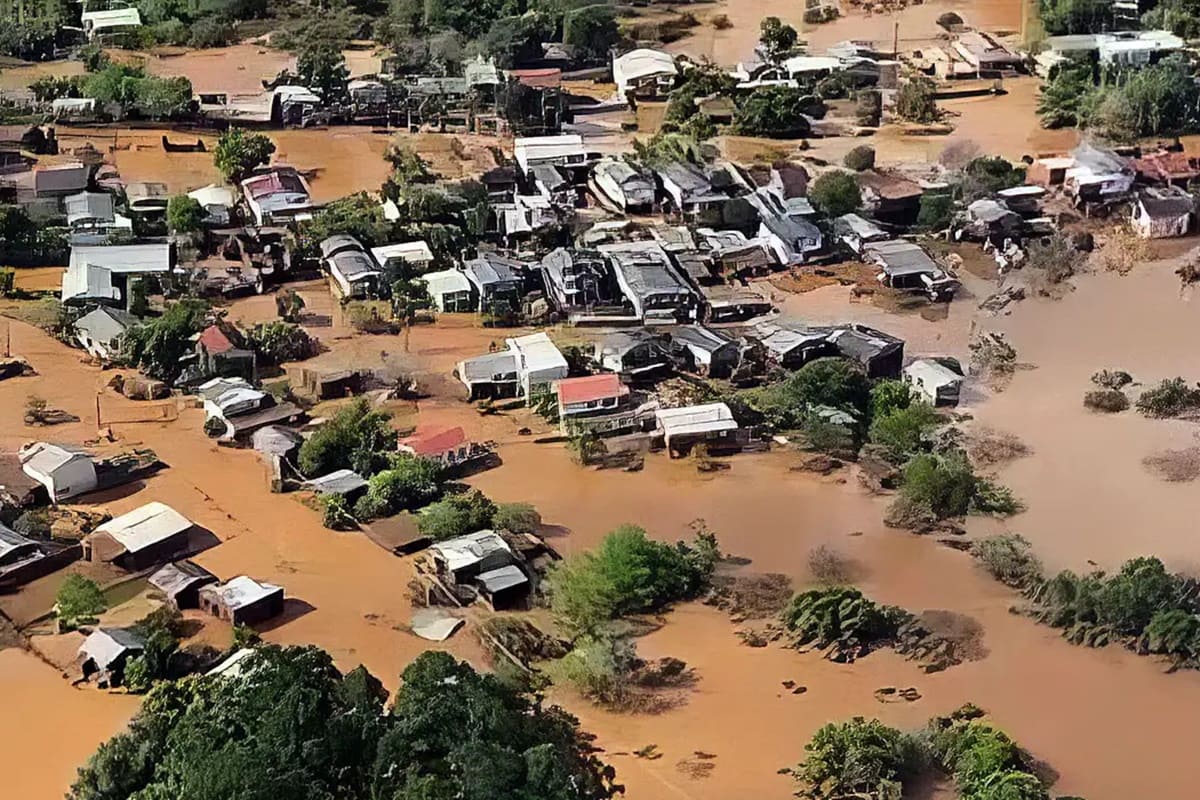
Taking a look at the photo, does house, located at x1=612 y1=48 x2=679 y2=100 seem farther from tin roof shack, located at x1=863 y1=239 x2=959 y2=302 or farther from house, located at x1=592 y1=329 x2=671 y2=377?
house, located at x1=592 y1=329 x2=671 y2=377

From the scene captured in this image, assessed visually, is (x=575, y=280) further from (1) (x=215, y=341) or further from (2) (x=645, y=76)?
(2) (x=645, y=76)

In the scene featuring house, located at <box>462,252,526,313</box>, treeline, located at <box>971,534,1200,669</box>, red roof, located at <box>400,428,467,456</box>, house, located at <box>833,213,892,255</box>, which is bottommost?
treeline, located at <box>971,534,1200,669</box>

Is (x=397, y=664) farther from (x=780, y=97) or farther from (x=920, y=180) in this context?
(x=780, y=97)

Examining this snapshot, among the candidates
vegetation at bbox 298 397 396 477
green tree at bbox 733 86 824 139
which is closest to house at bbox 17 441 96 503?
vegetation at bbox 298 397 396 477

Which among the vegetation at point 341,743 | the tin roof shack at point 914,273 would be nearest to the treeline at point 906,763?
the vegetation at point 341,743

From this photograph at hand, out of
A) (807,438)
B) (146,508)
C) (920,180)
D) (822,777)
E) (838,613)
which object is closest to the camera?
(822,777)

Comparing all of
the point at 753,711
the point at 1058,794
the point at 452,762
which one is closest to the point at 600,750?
the point at 753,711

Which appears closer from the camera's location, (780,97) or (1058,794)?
(1058,794)
